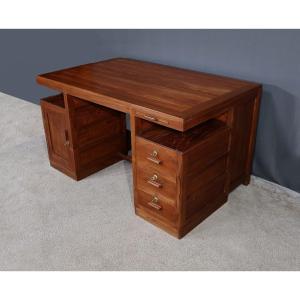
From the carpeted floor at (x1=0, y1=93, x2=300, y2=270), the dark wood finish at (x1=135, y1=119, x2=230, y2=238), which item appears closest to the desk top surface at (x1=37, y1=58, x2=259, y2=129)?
the dark wood finish at (x1=135, y1=119, x2=230, y2=238)

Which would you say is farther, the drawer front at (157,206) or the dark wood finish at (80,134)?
the dark wood finish at (80,134)

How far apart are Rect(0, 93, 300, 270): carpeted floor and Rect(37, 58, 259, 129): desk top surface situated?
0.62 m

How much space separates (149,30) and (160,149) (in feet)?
3.44

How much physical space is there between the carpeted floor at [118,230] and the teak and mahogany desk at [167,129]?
0.09 metres

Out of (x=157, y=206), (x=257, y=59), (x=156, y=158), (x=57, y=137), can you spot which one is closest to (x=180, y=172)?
(x=156, y=158)

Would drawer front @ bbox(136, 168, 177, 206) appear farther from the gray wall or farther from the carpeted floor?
the gray wall

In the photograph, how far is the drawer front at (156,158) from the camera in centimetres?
160

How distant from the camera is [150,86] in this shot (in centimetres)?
188

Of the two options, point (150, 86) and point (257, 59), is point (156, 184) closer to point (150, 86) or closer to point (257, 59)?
point (150, 86)

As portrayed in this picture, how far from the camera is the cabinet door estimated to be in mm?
2199

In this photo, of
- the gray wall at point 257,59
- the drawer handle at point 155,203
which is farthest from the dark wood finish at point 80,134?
the drawer handle at point 155,203

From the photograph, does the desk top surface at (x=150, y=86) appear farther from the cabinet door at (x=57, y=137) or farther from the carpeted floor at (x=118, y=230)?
the carpeted floor at (x=118, y=230)
